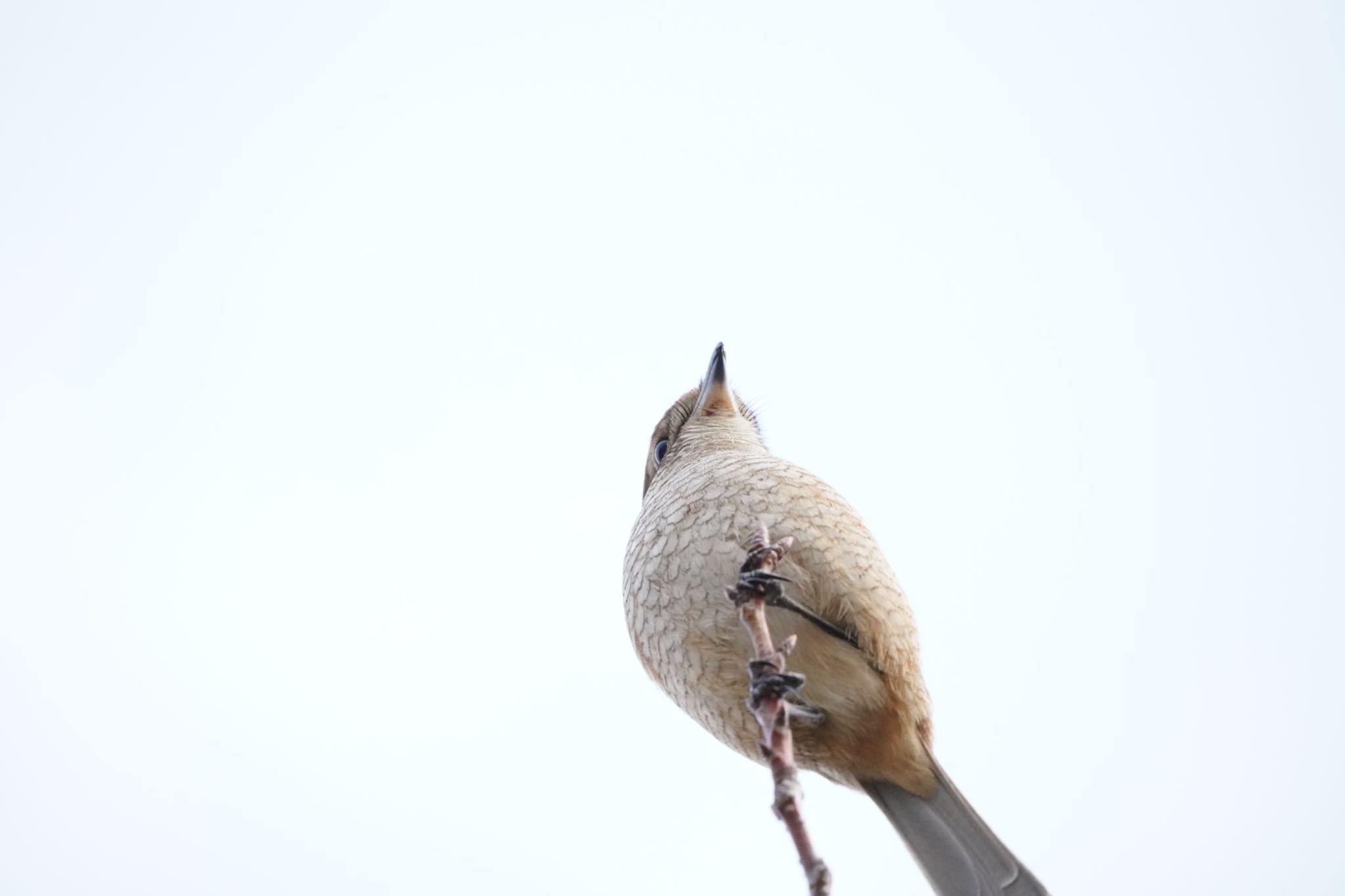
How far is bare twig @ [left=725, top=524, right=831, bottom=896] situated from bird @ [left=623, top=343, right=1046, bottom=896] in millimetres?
768

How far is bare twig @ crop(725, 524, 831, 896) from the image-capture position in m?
2.16

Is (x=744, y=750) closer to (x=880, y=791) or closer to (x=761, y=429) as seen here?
(x=880, y=791)

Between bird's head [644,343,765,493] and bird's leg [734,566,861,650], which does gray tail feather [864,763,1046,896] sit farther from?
bird's head [644,343,765,493]

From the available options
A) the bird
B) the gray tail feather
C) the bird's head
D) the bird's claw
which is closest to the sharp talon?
the bird's claw

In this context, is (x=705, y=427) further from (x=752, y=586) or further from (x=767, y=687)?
(x=767, y=687)

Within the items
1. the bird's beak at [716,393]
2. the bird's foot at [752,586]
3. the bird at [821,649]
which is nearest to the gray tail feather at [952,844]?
the bird at [821,649]

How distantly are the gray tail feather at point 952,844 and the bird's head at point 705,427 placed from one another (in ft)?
6.27

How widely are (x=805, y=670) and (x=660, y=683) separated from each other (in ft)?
2.60

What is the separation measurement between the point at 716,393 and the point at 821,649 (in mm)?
2373

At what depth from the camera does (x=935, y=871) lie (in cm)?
430

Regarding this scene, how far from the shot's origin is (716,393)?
6.38 meters

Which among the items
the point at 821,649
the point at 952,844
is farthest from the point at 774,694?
the point at 952,844

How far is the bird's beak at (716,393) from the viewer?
6.34 m

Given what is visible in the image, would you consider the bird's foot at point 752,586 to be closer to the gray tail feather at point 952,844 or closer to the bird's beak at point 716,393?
the gray tail feather at point 952,844
